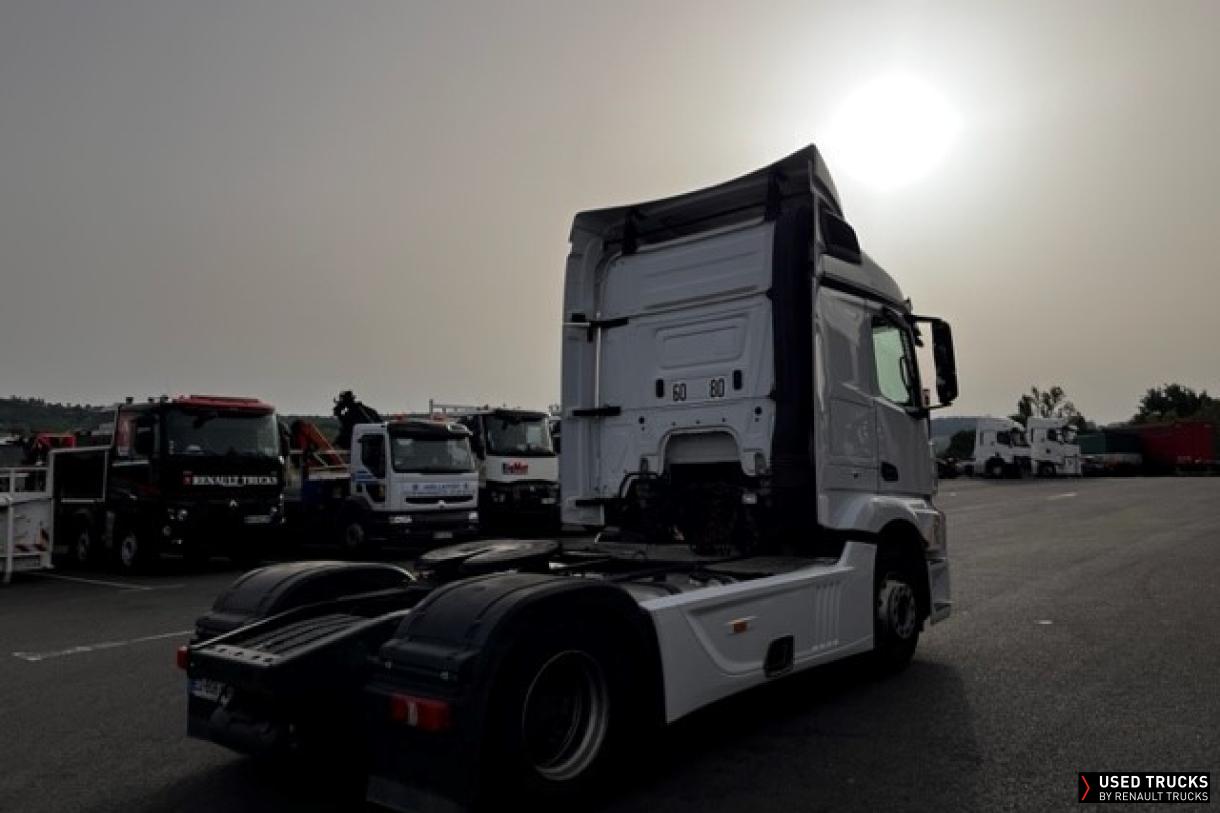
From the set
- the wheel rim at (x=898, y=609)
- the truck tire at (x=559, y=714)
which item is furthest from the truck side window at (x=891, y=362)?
the truck tire at (x=559, y=714)

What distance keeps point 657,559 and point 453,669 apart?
2793 mm

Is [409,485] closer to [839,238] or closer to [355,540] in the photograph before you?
[355,540]

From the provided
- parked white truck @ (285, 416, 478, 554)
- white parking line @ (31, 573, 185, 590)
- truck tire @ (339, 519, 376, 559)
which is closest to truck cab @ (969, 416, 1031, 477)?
parked white truck @ (285, 416, 478, 554)

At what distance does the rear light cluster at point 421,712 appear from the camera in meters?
3.37

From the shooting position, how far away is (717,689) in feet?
15.0

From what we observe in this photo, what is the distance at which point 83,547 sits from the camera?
52.8 feet

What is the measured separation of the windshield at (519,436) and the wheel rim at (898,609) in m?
13.4

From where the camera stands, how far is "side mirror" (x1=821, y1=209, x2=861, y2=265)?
20.0 feet

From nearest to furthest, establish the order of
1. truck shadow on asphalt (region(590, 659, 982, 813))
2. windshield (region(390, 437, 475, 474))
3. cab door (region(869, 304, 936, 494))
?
1. truck shadow on asphalt (region(590, 659, 982, 813))
2. cab door (region(869, 304, 936, 494))
3. windshield (region(390, 437, 475, 474))

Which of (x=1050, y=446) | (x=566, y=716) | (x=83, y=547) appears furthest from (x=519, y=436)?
(x=1050, y=446)

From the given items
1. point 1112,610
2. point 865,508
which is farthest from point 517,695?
point 1112,610

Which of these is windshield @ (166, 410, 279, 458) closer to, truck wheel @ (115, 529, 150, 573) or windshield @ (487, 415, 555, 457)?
truck wheel @ (115, 529, 150, 573)

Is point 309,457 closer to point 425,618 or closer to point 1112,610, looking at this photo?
point 1112,610

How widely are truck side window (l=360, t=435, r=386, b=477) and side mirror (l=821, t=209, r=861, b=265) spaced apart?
1183cm
